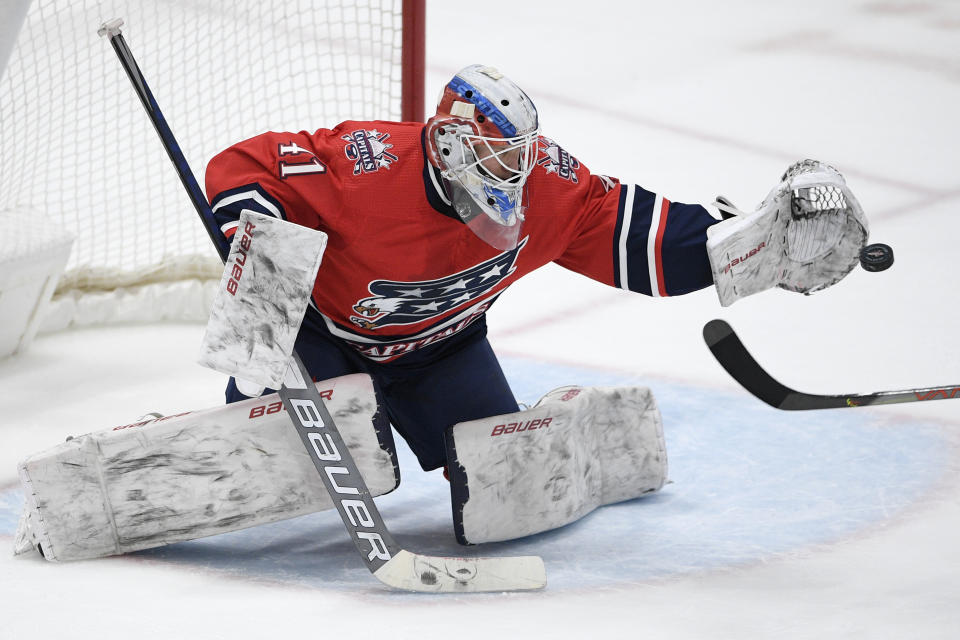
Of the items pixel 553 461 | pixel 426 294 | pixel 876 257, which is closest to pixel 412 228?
pixel 426 294

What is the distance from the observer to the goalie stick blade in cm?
253

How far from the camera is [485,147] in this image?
2.53 m

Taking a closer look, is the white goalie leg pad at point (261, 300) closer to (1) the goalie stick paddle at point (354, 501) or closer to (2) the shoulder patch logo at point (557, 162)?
(1) the goalie stick paddle at point (354, 501)

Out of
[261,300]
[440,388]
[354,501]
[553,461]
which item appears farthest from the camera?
[440,388]

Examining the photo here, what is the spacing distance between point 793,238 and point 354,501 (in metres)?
0.93

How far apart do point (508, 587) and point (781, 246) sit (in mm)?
818

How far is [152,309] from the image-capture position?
4117 millimetres

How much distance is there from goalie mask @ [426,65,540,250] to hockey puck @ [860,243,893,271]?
635 mm

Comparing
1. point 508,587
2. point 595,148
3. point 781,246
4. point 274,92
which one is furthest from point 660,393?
point 595,148

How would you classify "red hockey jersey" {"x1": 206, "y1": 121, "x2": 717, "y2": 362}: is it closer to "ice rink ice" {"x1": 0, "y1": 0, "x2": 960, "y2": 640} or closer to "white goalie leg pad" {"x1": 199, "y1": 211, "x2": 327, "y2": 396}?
"white goalie leg pad" {"x1": 199, "y1": 211, "x2": 327, "y2": 396}

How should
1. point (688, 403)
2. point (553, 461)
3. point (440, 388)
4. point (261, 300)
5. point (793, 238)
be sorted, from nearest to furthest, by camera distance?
point (261, 300) → point (793, 238) → point (553, 461) → point (440, 388) → point (688, 403)

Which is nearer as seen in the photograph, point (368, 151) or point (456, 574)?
point (456, 574)

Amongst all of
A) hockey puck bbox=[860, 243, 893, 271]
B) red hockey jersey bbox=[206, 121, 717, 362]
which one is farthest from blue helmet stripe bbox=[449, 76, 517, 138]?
hockey puck bbox=[860, 243, 893, 271]

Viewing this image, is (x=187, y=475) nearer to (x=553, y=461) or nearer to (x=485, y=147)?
(x=553, y=461)
